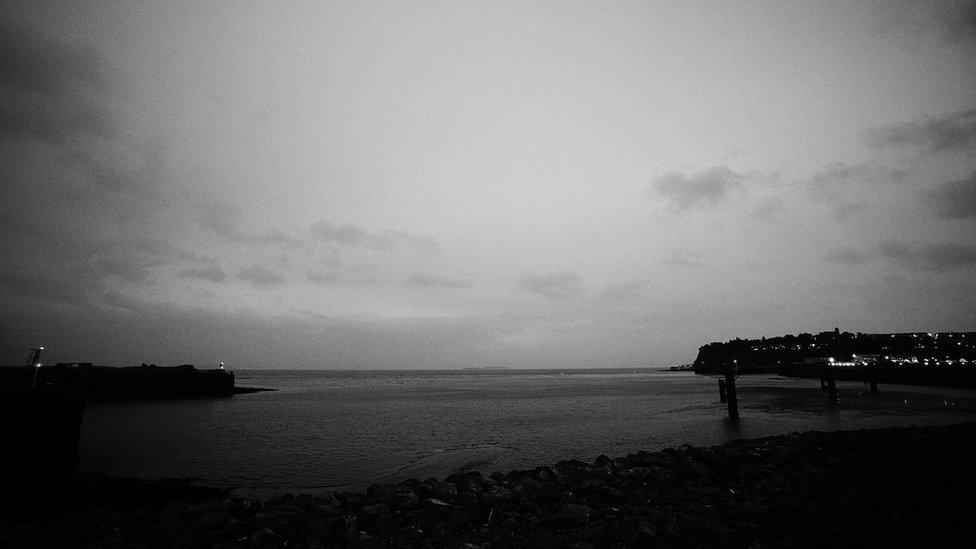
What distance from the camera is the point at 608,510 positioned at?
10.5m

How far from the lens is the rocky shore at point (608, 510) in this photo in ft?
25.5

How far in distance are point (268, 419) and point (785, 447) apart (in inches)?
1639

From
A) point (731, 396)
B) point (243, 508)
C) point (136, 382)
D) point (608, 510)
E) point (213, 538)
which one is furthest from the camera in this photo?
point (136, 382)

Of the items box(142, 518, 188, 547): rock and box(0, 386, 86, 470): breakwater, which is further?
box(0, 386, 86, 470): breakwater

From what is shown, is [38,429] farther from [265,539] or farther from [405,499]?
[405,499]

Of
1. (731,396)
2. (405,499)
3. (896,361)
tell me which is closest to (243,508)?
(405,499)

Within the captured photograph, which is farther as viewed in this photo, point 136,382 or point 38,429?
point 136,382

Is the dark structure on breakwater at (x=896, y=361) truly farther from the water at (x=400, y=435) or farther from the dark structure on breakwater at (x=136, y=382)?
the dark structure on breakwater at (x=136, y=382)

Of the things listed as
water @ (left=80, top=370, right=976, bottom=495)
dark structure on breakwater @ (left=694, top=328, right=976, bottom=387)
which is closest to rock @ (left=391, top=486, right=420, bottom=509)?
water @ (left=80, top=370, right=976, bottom=495)

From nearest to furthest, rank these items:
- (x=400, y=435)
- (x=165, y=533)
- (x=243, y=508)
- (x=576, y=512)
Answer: (x=165, y=533), (x=576, y=512), (x=243, y=508), (x=400, y=435)

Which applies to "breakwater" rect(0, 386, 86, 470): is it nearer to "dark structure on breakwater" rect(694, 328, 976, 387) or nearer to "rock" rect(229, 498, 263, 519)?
"rock" rect(229, 498, 263, 519)

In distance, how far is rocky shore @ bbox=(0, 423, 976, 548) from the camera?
7.77m

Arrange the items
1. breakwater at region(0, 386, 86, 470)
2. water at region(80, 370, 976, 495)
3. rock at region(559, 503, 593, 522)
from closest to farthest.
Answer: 1. rock at region(559, 503, 593, 522)
2. breakwater at region(0, 386, 86, 470)
3. water at region(80, 370, 976, 495)

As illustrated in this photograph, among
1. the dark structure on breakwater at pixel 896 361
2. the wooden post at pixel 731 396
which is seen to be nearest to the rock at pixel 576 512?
the wooden post at pixel 731 396
